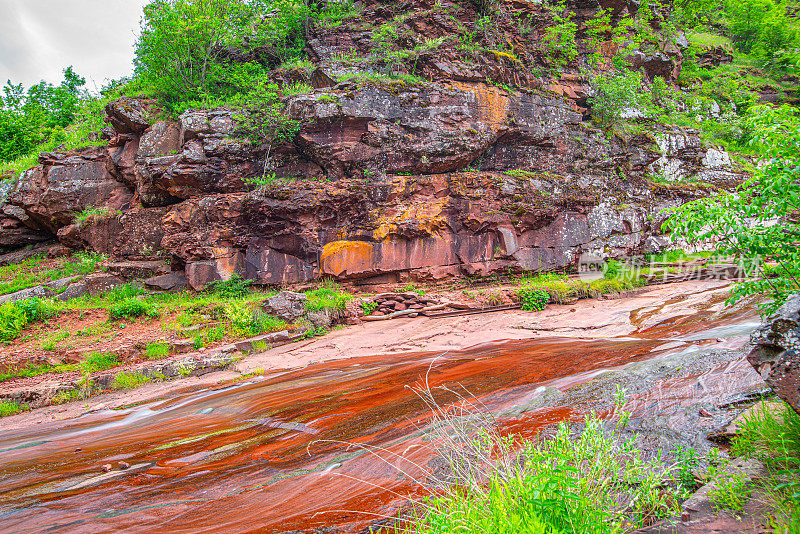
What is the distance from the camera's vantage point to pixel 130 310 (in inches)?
480

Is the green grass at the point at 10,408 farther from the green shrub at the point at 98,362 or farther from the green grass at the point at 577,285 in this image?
the green grass at the point at 577,285

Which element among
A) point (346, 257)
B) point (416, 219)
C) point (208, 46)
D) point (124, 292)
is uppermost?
point (208, 46)

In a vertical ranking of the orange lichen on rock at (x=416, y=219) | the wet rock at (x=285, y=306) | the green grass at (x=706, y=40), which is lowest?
the wet rock at (x=285, y=306)

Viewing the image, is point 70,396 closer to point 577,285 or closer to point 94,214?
point 94,214

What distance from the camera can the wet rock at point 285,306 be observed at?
1248cm

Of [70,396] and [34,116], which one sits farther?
[34,116]

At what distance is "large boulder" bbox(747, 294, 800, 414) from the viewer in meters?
2.63

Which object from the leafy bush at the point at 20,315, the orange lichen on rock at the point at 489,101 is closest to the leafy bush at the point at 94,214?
the leafy bush at the point at 20,315

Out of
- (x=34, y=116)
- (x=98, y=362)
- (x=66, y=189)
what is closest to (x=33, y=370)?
(x=98, y=362)

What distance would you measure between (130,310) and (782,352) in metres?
14.6

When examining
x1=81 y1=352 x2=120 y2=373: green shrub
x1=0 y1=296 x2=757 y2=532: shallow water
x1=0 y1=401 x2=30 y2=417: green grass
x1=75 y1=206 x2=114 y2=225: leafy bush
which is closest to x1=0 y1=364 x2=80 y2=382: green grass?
x1=81 y1=352 x2=120 y2=373: green shrub

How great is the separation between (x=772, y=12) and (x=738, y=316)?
30109 mm

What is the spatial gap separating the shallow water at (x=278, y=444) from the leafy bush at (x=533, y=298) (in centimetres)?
445

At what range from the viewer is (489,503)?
95.3 inches
